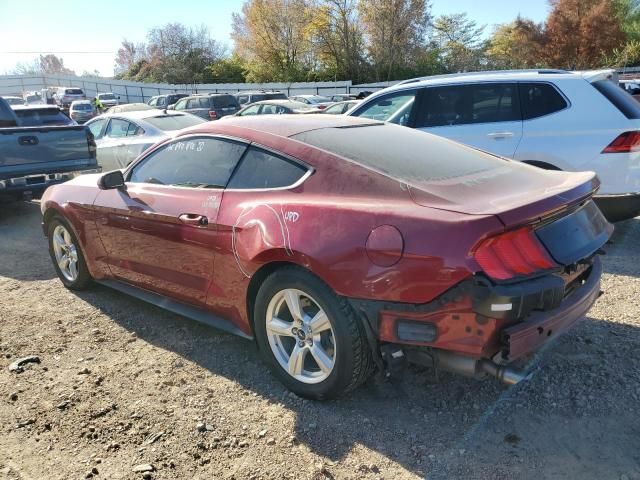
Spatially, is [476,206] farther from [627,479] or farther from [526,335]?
[627,479]

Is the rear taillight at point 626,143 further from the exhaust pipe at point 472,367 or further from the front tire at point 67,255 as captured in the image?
the front tire at point 67,255

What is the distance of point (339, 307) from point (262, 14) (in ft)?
161

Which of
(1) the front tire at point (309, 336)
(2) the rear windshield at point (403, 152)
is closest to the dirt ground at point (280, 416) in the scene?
(1) the front tire at point (309, 336)

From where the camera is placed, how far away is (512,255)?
8.14 feet

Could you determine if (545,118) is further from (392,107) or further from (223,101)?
(223,101)

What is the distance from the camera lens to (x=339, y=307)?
2.74m

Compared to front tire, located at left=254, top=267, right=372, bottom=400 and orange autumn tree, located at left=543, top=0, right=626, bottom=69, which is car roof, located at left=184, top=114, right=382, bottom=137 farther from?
orange autumn tree, located at left=543, top=0, right=626, bottom=69

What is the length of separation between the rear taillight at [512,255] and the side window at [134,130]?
8.44 metres

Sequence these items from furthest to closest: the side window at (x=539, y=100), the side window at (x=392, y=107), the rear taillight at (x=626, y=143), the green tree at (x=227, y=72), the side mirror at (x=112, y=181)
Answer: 1. the green tree at (x=227, y=72)
2. the side window at (x=392, y=107)
3. the side window at (x=539, y=100)
4. the rear taillight at (x=626, y=143)
5. the side mirror at (x=112, y=181)

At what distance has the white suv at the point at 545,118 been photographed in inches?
207

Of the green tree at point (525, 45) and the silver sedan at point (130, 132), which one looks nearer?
the silver sedan at point (130, 132)

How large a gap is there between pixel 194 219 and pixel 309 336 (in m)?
1.11

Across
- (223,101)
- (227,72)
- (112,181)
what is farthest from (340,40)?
(112,181)

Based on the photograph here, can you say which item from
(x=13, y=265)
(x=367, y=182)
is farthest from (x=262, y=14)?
(x=367, y=182)
